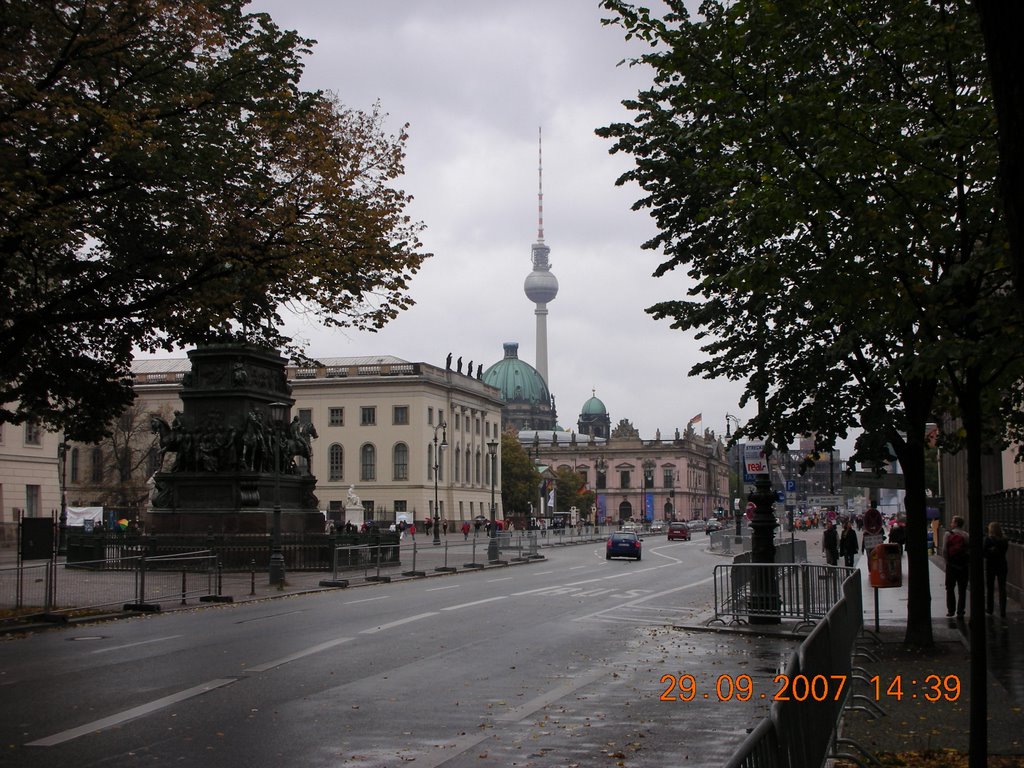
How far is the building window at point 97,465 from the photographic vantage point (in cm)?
9262

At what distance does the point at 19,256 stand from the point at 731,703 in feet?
50.4

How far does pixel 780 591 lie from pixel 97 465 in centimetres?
8549

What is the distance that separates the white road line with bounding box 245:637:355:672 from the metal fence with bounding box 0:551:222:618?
677 centimetres

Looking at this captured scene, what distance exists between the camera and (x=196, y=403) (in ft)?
117

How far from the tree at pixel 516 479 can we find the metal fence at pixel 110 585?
108214 mm

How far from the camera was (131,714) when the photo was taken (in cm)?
1065

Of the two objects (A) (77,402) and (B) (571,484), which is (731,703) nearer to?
(A) (77,402)

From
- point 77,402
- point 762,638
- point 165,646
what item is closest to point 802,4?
point 762,638

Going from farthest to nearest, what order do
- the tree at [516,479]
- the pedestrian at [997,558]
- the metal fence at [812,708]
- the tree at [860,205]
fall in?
the tree at [516,479] → the pedestrian at [997,558] → the tree at [860,205] → the metal fence at [812,708]

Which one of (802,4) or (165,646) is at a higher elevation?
(802,4)

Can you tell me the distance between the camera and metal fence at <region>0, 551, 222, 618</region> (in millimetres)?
21500

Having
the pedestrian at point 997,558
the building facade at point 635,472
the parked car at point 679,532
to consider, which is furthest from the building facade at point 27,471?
the building facade at point 635,472

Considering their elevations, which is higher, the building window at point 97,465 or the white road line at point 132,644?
the building window at point 97,465
